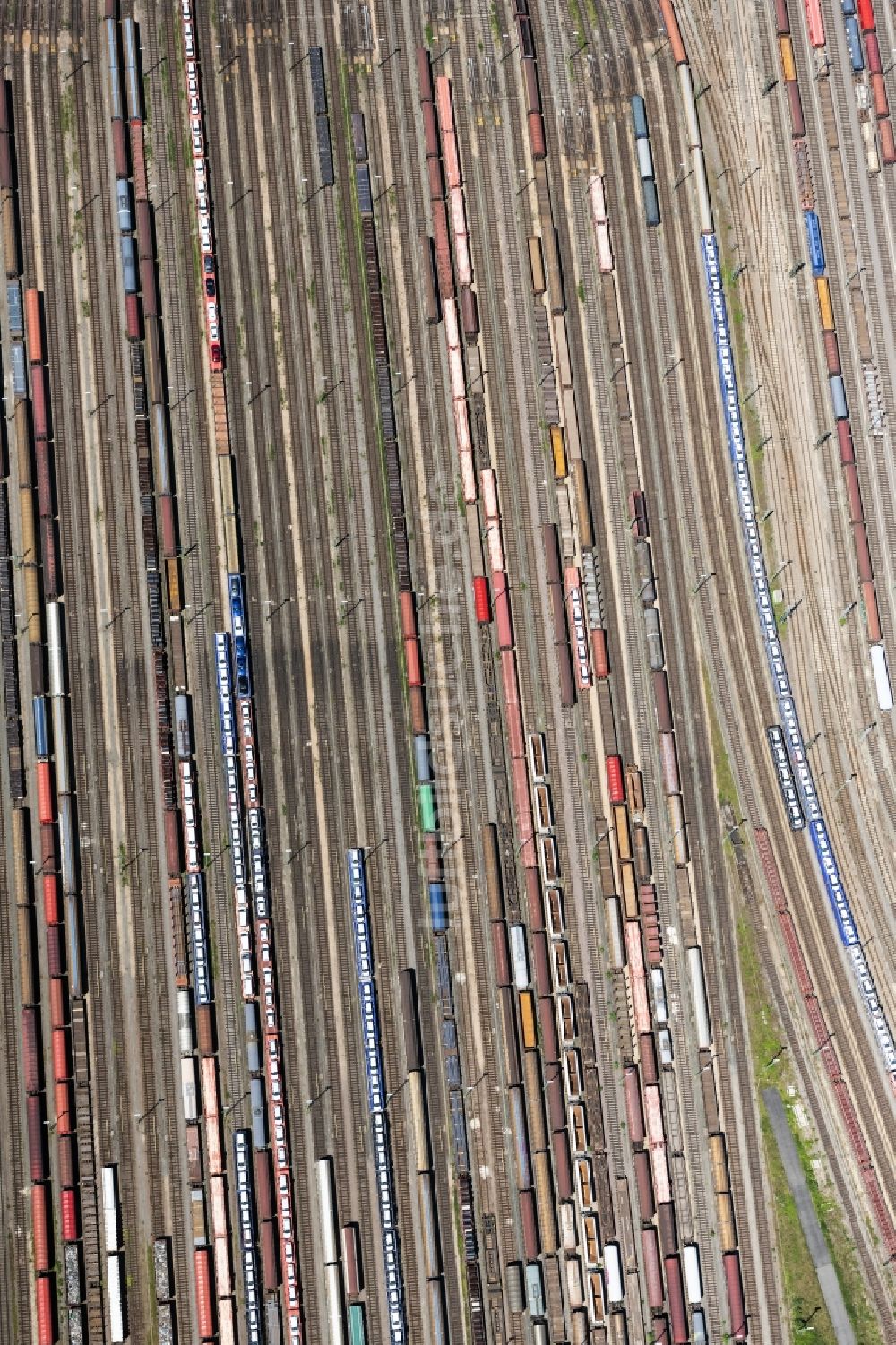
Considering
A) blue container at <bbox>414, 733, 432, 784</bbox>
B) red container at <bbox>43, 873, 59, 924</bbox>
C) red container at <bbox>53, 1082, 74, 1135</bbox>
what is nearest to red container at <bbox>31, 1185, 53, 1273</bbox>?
red container at <bbox>53, 1082, 74, 1135</bbox>

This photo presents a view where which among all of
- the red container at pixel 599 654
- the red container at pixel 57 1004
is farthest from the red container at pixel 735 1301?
the red container at pixel 57 1004

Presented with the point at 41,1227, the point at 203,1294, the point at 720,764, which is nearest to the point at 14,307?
the point at 720,764

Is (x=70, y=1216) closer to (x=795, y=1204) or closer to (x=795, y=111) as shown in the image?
(x=795, y=1204)

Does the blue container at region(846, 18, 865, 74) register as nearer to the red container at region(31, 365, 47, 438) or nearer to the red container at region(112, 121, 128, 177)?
the red container at region(112, 121, 128, 177)

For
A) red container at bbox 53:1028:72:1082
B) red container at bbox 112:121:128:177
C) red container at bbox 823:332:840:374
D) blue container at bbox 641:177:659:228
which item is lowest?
red container at bbox 53:1028:72:1082

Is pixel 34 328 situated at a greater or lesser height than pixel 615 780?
greater

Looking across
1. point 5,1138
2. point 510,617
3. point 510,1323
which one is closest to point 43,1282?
point 5,1138
